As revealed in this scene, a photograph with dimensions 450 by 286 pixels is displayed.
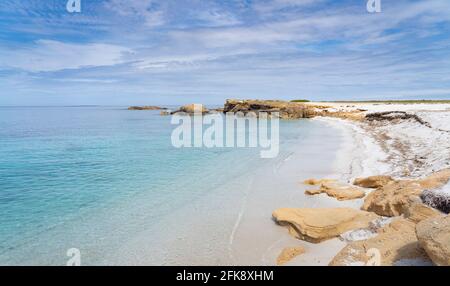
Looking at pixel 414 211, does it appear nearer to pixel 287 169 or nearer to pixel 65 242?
pixel 65 242

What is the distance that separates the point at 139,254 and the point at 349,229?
4924mm

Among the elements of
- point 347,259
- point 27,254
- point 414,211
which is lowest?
point 27,254

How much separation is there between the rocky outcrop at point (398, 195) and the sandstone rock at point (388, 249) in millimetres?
1038

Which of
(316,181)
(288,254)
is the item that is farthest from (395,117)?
(288,254)

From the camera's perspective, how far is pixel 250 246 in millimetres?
7766

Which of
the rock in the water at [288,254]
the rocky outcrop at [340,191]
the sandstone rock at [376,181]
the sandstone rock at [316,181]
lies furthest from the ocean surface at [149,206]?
the sandstone rock at [376,181]

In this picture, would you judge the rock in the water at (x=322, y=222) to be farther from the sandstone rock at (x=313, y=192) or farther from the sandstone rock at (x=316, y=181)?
the sandstone rock at (x=316, y=181)

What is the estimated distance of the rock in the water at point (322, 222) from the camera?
25.3 feet

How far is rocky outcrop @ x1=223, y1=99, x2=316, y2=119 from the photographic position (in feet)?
234

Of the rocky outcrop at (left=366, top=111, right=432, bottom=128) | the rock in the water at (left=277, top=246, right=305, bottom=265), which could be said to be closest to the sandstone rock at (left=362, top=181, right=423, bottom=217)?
the rock in the water at (left=277, top=246, right=305, bottom=265)

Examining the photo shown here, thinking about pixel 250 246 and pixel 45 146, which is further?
pixel 45 146

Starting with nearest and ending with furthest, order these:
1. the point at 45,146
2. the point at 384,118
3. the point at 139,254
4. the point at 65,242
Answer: the point at 139,254, the point at 65,242, the point at 45,146, the point at 384,118
